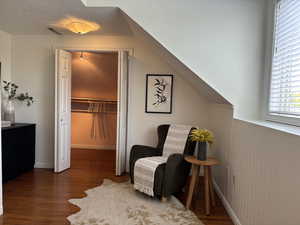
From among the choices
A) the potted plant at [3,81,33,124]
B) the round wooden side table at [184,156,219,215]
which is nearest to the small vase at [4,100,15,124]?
the potted plant at [3,81,33,124]

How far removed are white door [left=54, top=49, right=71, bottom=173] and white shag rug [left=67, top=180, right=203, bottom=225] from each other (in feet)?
3.51

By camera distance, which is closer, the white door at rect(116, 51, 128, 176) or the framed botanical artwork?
the white door at rect(116, 51, 128, 176)

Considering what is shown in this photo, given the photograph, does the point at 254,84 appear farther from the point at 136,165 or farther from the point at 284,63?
the point at 136,165

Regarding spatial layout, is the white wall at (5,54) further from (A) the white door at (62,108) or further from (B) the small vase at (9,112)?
(A) the white door at (62,108)

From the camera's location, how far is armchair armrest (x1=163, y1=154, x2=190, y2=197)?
2.80m

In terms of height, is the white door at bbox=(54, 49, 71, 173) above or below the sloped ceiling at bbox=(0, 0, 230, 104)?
below

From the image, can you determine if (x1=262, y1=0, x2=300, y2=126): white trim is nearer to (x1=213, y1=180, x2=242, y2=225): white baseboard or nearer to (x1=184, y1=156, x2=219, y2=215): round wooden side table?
(x1=184, y1=156, x2=219, y2=215): round wooden side table

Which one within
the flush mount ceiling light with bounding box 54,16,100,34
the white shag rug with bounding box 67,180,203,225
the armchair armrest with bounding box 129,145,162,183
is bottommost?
the white shag rug with bounding box 67,180,203,225

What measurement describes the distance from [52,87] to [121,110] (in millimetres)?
1352

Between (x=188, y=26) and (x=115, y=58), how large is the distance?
2.73 m

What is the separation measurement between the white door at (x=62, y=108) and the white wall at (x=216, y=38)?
147 cm

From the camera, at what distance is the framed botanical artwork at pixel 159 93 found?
390 centimetres

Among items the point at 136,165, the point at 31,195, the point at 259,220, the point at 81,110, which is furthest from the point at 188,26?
the point at 81,110

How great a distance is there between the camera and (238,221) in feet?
7.51
